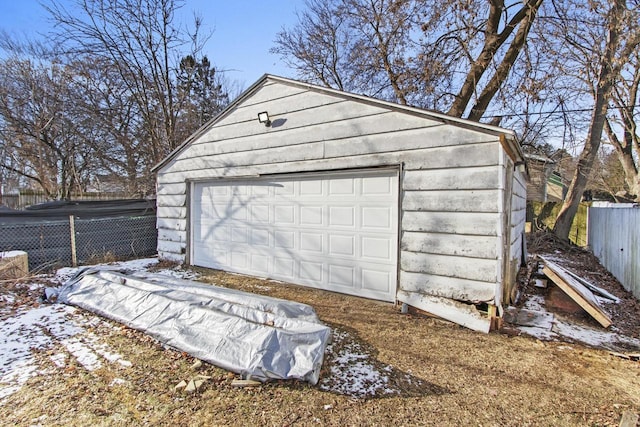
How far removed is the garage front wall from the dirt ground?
0.79m

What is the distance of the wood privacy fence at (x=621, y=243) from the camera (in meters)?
5.27

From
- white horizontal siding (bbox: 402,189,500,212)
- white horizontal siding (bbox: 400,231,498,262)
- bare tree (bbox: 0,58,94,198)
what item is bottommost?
white horizontal siding (bbox: 400,231,498,262)

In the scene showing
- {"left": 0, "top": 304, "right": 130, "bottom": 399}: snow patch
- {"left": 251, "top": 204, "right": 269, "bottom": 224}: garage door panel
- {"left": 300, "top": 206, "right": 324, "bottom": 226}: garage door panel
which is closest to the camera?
{"left": 0, "top": 304, "right": 130, "bottom": 399}: snow patch

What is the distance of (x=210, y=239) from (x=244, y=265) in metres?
1.07

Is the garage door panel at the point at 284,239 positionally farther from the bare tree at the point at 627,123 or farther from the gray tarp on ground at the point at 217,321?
the bare tree at the point at 627,123

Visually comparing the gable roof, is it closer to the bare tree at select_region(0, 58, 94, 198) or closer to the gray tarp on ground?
the gray tarp on ground

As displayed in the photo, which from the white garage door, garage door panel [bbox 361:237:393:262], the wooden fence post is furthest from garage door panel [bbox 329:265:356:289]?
the wooden fence post

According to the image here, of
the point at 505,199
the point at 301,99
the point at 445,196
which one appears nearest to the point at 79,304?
the point at 301,99

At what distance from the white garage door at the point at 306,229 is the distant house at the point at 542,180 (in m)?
4.17

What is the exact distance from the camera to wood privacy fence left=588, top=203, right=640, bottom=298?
5.27 meters

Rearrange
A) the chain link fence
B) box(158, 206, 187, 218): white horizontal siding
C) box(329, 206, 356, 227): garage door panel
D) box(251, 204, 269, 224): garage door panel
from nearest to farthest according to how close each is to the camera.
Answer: box(329, 206, 356, 227): garage door panel
box(251, 204, 269, 224): garage door panel
the chain link fence
box(158, 206, 187, 218): white horizontal siding

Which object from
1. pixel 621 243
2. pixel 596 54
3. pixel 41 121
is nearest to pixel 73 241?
pixel 41 121

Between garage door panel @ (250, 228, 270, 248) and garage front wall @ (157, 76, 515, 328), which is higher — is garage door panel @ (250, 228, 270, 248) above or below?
below

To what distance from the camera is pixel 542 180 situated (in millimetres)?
17141
